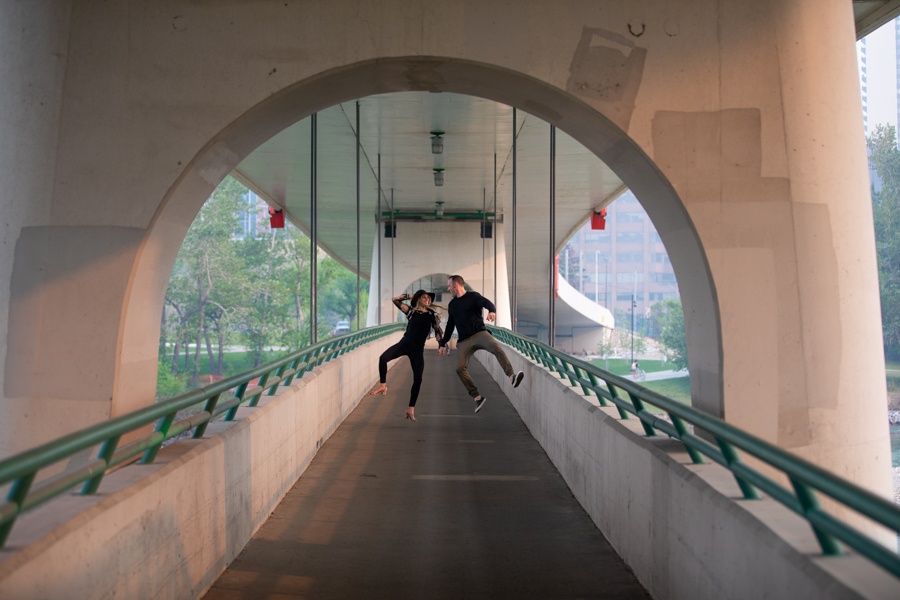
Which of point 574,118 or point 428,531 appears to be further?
point 574,118

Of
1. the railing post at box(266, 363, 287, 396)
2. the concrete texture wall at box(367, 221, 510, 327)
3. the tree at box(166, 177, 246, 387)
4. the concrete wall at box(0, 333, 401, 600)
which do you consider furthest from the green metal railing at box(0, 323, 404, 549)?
the tree at box(166, 177, 246, 387)

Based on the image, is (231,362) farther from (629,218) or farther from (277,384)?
(277,384)

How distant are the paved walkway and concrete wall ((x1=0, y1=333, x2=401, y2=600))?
0.97 ft

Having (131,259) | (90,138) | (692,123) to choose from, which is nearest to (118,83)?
(90,138)

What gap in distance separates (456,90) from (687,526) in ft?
18.3

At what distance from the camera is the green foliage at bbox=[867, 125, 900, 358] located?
1911 inches

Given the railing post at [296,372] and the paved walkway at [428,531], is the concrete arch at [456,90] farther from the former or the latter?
the paved walkway at [428,531]

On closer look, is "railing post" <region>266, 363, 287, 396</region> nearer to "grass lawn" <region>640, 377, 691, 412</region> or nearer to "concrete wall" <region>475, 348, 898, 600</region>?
"concrete wall" <region>475, 348, 898, 600</region>

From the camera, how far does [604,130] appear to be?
7.11 m

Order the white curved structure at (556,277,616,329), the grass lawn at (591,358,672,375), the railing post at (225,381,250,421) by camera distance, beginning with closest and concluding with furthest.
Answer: the railing post at (225,381,250,421), the white curved structure at (556,277,616,329), the grass lawn at (591,358,672,375)

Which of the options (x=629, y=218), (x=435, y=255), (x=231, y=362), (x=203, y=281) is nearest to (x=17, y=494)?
(x=435, y=255)

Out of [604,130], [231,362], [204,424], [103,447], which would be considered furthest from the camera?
[231,362]

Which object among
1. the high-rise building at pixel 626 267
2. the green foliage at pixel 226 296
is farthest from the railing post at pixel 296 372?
the high-rise building at pixel 626 267

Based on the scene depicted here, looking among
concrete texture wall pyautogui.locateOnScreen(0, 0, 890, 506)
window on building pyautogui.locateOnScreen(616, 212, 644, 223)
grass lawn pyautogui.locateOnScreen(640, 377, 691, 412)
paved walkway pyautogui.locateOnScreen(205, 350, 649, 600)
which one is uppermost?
window on building pyautogui.locateOnScreen(616, 212, 644, 223)
